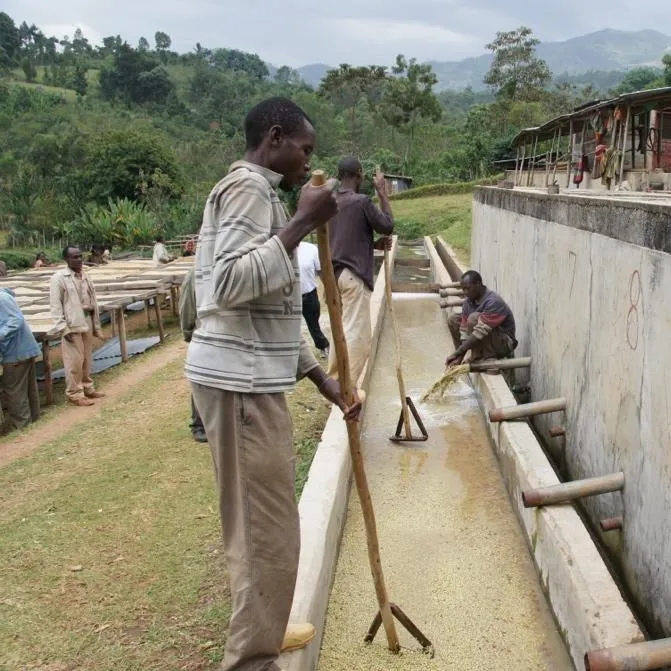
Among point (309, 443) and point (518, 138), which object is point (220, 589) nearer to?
point (309, 443)

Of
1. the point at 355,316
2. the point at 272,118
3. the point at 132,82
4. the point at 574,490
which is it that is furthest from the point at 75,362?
the point at 132,82

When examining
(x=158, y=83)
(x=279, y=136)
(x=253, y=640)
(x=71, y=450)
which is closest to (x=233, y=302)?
(x=279, y=136)

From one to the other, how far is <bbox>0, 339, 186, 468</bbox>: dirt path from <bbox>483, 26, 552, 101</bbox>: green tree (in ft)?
143

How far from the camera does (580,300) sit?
463 cm

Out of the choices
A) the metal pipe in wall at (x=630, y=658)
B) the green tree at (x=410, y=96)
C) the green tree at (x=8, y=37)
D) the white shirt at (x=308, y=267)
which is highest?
the green tree at (x=8, y=37)

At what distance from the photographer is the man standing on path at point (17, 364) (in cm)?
761

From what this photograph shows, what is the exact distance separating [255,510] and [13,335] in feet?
20.9

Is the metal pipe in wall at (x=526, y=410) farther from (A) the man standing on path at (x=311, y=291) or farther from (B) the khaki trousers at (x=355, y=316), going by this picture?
(A) the man standing on path at (x=311, y=291)

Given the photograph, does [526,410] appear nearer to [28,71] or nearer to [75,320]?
[75,320]

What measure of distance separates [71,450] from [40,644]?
126 inches

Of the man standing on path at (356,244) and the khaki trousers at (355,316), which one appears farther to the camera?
the khaki trousers at (355,316)

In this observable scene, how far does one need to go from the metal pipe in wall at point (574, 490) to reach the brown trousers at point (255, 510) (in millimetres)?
1732

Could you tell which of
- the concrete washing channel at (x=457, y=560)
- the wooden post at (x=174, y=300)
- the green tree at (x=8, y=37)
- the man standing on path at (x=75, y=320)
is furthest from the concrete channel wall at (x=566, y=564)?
the green tree at (x=8, y=37)

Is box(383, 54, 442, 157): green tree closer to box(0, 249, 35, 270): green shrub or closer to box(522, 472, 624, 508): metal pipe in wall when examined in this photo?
box(0, 249, 35, 270): green shrub
